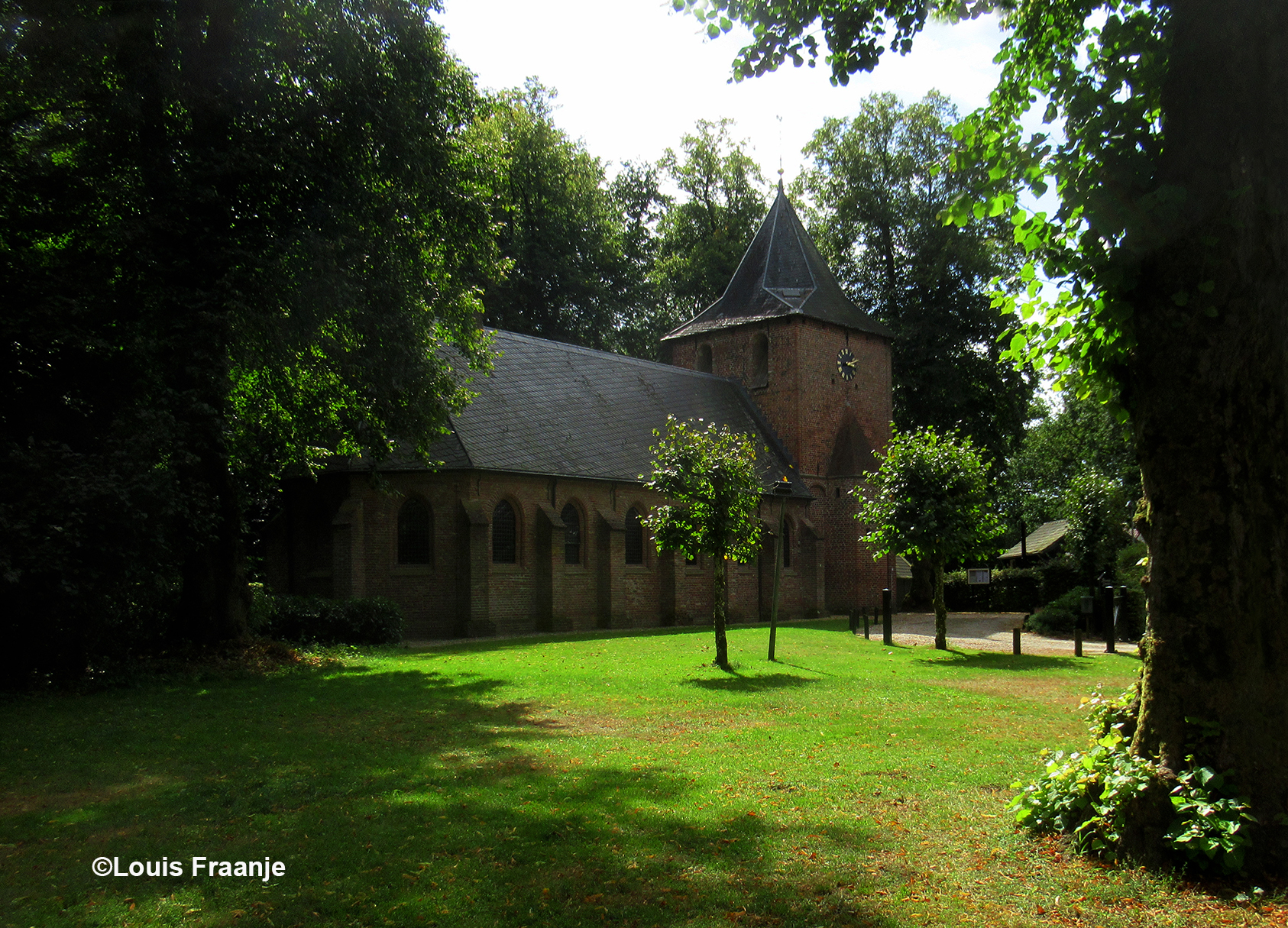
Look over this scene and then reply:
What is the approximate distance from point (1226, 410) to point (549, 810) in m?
4.71

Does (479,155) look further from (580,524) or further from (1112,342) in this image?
(1112,342)

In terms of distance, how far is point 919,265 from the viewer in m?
40.5

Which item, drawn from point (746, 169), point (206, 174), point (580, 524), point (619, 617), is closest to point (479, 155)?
point (206, 174)

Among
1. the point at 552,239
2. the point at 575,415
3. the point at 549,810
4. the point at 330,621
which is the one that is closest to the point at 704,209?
the point at 552,239

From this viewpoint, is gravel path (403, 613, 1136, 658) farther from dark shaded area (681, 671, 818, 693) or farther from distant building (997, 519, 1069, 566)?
distant building (997, 519, 1069, 566)

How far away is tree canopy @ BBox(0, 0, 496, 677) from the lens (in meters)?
12.8

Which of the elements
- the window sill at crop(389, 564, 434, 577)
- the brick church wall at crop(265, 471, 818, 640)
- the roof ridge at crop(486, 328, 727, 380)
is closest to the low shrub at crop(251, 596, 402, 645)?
the brick church wall at crop(265, 471, 818, 640)

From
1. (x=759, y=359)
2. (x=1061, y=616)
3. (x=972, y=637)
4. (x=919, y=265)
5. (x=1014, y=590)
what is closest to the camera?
(x=972, y=637)

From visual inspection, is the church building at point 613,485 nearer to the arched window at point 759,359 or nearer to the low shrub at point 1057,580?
the arched window at point 759,359

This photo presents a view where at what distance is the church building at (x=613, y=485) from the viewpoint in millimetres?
24719

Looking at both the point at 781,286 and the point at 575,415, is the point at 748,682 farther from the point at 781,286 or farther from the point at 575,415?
the point at 781,286

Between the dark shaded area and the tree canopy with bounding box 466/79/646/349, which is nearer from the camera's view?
the dark shaded area

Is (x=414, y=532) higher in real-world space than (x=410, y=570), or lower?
higher

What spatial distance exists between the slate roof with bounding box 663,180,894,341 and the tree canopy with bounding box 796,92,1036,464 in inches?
90.5
